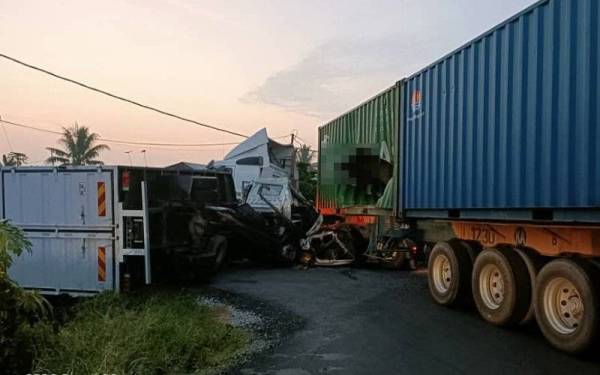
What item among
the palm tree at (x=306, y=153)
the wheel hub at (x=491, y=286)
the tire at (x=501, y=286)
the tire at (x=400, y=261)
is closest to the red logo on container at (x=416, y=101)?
the tire at (x=501, y=286)

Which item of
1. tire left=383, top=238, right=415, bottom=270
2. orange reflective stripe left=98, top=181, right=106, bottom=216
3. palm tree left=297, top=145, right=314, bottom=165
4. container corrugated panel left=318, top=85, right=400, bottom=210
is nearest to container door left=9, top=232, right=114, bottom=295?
orange reflective stripe left=98, top=181, right=106, bottom=216

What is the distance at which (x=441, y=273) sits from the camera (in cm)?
816

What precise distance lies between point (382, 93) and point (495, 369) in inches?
257

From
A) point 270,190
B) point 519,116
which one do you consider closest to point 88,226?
point 519,116

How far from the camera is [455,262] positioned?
25.0 feet

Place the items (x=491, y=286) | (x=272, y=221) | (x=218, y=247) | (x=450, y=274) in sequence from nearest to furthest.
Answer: (x=491, y=286) < (x=450, y=274) < (x=218, y=247) < (x=272, y=221)

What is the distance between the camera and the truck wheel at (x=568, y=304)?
202 inches

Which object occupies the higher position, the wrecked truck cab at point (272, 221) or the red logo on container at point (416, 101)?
the red logo on container at point (416, 101)

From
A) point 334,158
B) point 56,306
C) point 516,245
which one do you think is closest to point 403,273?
point 334,158

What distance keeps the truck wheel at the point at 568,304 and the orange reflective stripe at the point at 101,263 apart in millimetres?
5743

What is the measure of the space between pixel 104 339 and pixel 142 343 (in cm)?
48

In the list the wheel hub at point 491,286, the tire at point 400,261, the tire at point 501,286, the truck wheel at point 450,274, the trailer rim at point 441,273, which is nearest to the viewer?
the tire at point 501,286

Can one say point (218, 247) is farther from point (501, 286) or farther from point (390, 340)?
point (501, 286)

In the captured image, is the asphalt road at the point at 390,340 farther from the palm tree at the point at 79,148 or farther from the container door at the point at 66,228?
the palm tree at the point at 79,148
